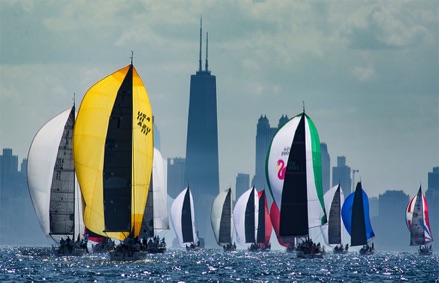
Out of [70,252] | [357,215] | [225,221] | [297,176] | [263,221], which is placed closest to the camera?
[70,252]

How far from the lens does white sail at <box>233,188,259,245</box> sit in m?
167

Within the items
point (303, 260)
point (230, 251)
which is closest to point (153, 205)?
point (303, 260)

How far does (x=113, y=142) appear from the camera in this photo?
9156cm

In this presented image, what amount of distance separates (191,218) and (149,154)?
79050 millimetres

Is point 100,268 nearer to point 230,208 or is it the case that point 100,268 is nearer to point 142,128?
point 142,128

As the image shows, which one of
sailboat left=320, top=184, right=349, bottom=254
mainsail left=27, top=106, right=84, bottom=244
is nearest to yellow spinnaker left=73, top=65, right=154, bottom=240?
mainsail left=27, top=106, right=84, bottom=244

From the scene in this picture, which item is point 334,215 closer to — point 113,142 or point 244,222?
point 244,222

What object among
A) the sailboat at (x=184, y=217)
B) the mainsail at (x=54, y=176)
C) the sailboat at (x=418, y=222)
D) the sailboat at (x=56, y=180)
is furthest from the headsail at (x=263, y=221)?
the sailboat at (x=56, y=180)

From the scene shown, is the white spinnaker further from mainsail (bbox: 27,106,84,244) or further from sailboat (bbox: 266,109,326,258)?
mainsail (bbox: 27,106,84,244)

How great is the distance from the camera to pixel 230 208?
174000 mm

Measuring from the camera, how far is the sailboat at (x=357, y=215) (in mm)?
152625

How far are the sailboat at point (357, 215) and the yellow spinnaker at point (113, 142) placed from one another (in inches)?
2430

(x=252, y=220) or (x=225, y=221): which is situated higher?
(x=225, y=221)

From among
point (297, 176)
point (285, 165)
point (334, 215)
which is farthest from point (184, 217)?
point (297, 176)
